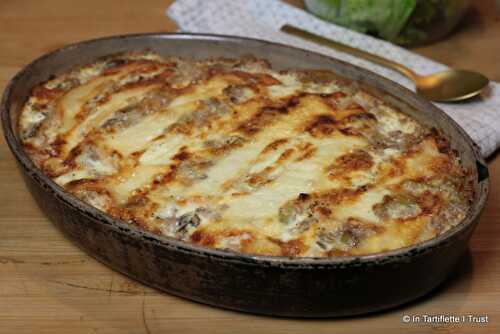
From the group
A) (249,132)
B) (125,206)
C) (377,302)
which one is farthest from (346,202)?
(125,206)

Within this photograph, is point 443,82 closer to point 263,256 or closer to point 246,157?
point 246,157

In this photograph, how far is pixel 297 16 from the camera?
3.24 metres

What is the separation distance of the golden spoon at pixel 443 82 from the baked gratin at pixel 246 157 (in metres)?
0.52

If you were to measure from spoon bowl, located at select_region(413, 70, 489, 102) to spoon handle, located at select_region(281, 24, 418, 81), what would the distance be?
5cm

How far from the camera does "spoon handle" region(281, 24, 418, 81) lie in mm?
2838

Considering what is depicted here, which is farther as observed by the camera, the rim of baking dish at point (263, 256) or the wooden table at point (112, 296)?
the wooden table at point (112, 296)

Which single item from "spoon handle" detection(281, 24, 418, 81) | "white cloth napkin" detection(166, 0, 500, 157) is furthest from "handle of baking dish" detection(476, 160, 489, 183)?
"spoon handle" detection(281, 24, 418, 81)

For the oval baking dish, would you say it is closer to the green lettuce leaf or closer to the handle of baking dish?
the handle of baking dish

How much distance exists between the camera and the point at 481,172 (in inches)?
74.1

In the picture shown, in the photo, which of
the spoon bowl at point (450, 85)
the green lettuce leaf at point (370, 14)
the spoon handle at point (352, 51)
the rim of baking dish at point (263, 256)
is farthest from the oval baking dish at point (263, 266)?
the green lettuce leaf at point (370, 14)

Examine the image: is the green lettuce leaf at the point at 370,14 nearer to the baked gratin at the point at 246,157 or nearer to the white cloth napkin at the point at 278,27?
the white cloth napkin at the point at 278,27

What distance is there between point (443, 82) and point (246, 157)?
111 centimetres

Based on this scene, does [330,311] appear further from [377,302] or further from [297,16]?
[297,16]

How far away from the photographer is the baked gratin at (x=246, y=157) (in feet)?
5.80
